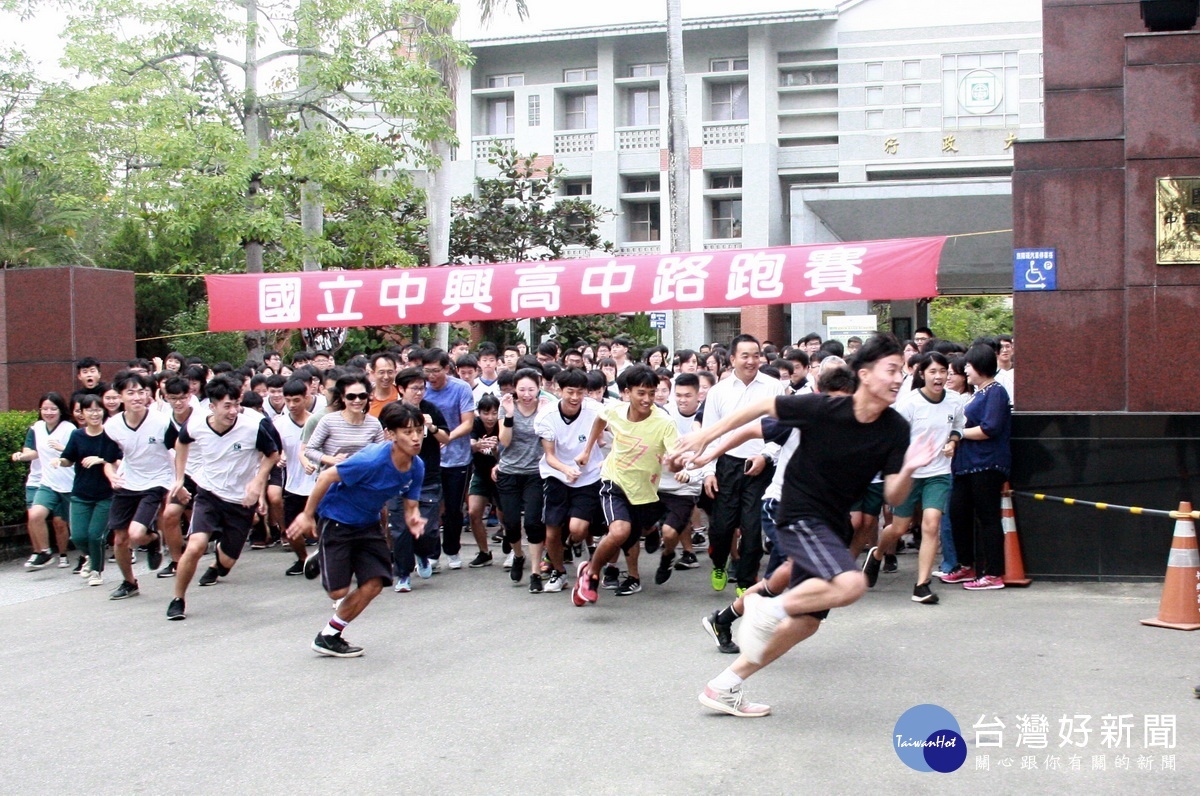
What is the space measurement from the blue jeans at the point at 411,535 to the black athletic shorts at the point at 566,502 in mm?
1038

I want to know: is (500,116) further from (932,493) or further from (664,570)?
(932,493)

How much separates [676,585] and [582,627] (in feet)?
5.76

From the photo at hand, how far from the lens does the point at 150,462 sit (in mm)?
9633

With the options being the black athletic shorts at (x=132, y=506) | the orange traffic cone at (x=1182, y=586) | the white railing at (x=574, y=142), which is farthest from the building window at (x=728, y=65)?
the orange traffic cone at (x=1182, y=586)

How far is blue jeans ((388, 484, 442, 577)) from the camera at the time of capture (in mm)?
9508

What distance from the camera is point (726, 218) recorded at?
34.8 m

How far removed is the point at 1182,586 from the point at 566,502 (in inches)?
173

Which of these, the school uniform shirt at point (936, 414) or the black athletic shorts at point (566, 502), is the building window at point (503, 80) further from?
the school uniform shirt at point (936, 414)

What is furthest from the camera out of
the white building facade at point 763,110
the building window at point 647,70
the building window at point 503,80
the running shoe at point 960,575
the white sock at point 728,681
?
the building window at point 503,80

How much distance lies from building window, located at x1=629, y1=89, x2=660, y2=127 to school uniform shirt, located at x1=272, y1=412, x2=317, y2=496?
2548 cm

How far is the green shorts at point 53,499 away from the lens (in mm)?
11016

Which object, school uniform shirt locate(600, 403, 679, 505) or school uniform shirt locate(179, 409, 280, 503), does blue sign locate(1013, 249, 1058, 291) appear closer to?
school uniform shirt locate(600, 403, 679, 505)

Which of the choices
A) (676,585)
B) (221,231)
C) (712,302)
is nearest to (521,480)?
(676,585)

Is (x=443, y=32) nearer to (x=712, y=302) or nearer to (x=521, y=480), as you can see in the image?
(x=712, y=302)
